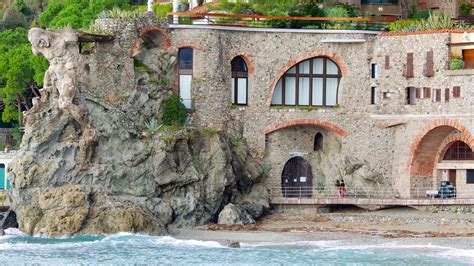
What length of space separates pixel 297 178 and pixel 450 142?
902 centimetres

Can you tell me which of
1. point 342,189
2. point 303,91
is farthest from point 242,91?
point 342,189

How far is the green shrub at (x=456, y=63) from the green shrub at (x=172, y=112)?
47.5ft

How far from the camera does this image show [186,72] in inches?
3885

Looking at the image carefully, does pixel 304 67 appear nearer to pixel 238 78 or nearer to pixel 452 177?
pixel 238 78

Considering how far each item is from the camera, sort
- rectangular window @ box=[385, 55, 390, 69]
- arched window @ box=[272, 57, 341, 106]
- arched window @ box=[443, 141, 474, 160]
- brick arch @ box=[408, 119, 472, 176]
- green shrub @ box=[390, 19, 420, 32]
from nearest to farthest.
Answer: brick arch @ box=[408, 119, 472, 176], arched window @ box=[443, 141, 474, 160], green shrub @ box=[390, 19, 420, 32], rectangular window @ box=[385, 55, 390, 69], arched window @ box=[272, 57, 341, 106]

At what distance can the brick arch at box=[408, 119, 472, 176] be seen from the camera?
3826 inches

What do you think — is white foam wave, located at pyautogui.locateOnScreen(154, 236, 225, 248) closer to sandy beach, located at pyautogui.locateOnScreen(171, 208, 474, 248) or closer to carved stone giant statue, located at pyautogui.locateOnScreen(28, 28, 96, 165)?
sandy beach, located at pyautogui.locateOnScreen(171, 208, 474, 248)

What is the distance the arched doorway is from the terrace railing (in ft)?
24.7

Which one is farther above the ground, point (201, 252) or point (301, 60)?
point (301, 60)

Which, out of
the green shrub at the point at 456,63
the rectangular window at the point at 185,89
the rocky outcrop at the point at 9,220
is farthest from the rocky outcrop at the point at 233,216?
the green shrub at the point at 456,63

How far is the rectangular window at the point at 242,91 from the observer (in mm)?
100312

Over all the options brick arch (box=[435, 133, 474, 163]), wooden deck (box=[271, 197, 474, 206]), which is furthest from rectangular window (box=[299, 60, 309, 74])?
brick arch (box=[435, 133, 474, 163])

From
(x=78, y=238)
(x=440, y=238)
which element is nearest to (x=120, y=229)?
(x=78, y=238)

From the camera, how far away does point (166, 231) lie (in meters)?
91.7
